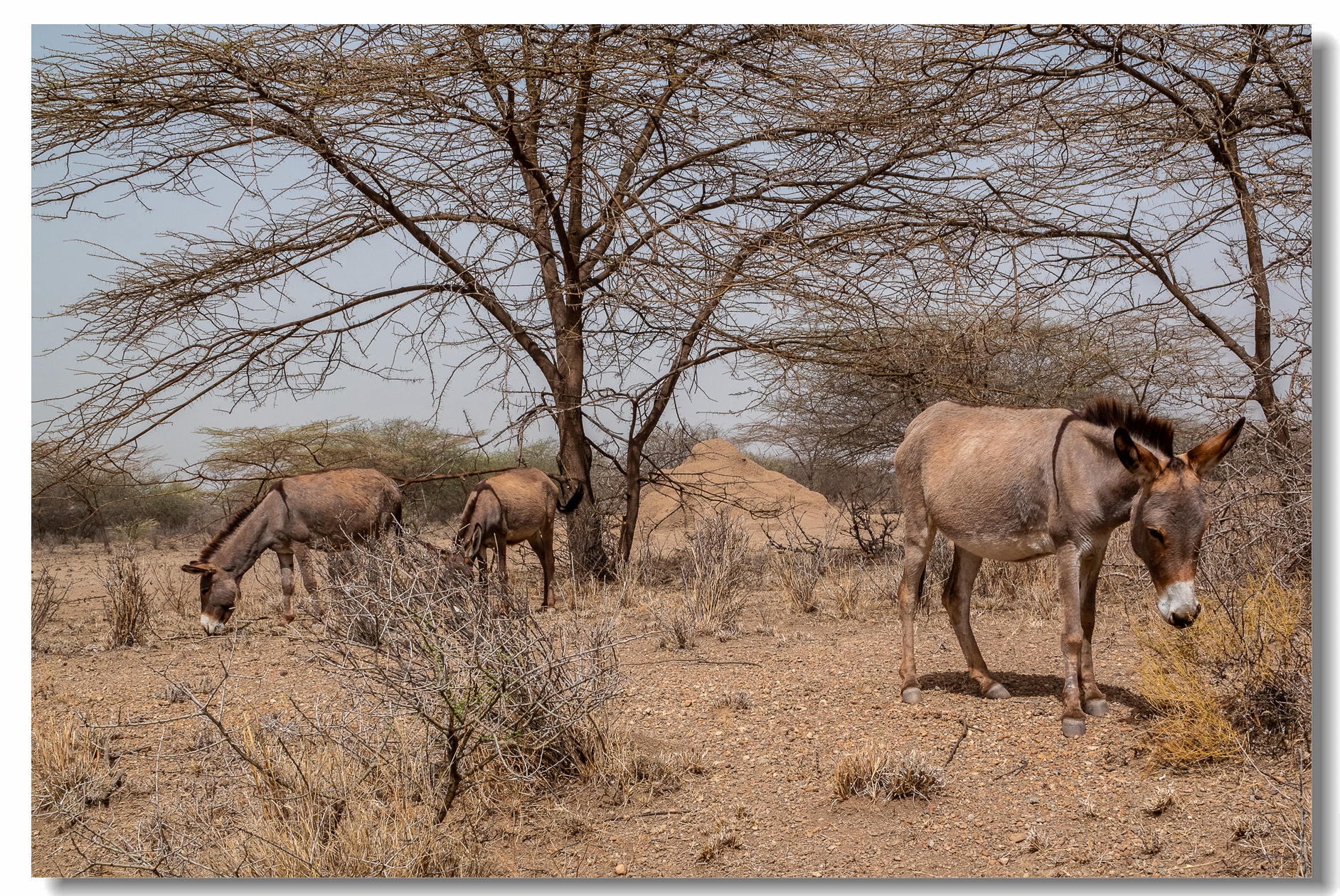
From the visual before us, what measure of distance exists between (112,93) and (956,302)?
7.39 meters

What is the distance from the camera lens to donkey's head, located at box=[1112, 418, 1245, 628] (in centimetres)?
398

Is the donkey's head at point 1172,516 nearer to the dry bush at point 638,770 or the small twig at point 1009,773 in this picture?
the small twig at point 1009,773

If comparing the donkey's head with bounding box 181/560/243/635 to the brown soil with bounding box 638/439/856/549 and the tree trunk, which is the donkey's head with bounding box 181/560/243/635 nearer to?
the tree trunk

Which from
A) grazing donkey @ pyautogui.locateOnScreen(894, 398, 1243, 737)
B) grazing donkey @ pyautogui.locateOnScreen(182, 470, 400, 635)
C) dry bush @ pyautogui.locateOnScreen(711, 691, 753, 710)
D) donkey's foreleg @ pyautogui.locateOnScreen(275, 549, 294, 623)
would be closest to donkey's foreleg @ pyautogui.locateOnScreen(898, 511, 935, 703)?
grazing donkey @ pyautogui.locateOnScreen(894, 398, 1243, 737)

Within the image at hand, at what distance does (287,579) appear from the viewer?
963 cm

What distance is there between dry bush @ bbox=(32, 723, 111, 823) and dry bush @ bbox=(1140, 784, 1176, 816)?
466 centimetres

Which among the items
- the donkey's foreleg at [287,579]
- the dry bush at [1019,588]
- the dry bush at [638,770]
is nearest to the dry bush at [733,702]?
the dry bush at [638,770]

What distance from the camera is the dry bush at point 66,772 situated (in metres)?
4.51

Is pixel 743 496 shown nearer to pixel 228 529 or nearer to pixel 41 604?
pixel 228 529

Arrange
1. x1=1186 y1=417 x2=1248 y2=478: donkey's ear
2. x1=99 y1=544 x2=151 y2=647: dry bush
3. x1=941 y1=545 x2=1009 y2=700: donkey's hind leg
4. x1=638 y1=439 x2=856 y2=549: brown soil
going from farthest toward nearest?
1. x1=638 y1=439 x2=856 y2=549: brown soil
2. x1=99 y1=544 x2=151 y2=647: dry bush
3. x1=941 y1=545 x2=1009 y2=700: donkey's hind leg
4. x1=1186 y1=417 x2=1248 y2=478: donkey's ear

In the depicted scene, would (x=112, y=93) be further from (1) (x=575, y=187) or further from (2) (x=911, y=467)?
(2) (x=911, y=467)

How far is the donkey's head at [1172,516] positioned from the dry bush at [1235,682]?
297mm

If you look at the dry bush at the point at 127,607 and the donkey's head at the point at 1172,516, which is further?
the dry bush at the point at 127,607

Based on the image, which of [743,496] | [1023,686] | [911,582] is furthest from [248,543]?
[743,496]
